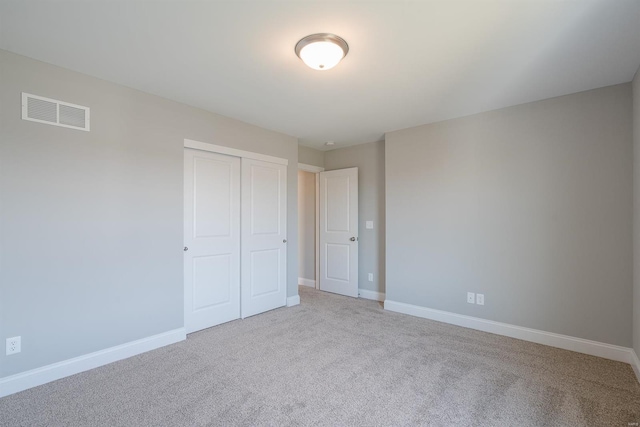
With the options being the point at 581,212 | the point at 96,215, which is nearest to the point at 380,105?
the point at 581,212

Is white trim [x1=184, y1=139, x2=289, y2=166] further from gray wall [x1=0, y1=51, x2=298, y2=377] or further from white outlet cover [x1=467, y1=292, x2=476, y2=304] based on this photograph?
white outlet cover [x1=467, y1=292, x2=476, y2=304]

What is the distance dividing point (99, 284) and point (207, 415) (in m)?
1.53

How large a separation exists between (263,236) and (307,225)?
161cm

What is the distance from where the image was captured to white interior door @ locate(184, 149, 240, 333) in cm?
325

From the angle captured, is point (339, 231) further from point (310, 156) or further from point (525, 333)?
point (525, 333)

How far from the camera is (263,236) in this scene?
4.03 meters

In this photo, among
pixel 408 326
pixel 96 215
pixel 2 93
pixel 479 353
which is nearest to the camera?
pixel 2 93

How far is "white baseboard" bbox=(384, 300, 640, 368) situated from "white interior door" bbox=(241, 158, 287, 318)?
167 cm

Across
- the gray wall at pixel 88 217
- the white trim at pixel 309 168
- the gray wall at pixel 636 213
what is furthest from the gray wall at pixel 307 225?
the gray wall at pixel 636 213

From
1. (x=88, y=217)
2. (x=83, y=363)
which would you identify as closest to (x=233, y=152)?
(x=88, y=217)

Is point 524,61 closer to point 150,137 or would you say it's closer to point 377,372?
point 377,372

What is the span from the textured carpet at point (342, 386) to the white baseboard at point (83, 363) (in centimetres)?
7

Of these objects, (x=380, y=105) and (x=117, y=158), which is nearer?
(x=117, y=158)

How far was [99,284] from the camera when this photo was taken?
2551 mm
